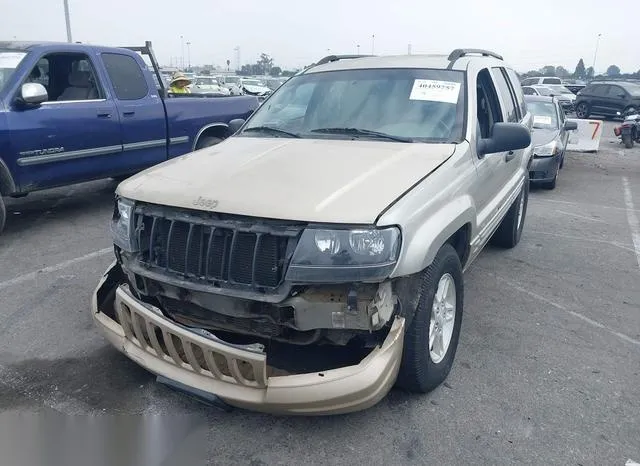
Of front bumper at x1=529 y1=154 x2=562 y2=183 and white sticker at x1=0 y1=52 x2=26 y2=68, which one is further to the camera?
front bumper at x1=529 y1=154 x2=562 y2=183

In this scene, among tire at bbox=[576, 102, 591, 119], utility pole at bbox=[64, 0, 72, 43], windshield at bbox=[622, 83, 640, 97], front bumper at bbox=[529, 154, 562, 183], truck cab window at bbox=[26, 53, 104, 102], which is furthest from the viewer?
tire at bbox=[576, 102, 591, 119]

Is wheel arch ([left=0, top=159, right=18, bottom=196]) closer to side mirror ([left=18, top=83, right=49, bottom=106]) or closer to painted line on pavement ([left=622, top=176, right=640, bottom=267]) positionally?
side mirror ([left=18, top=83, right=49, bottom=106])

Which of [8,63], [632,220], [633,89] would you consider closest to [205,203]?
[8,63]

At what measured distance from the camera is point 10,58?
600 cm

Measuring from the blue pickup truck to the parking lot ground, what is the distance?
2.73ft

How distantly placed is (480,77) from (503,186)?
3.17 ft

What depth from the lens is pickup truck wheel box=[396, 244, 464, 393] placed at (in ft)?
9.52

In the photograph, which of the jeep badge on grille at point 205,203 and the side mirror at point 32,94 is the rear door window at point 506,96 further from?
the side mirror at point 32,94

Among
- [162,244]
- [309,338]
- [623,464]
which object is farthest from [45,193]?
[623,464]

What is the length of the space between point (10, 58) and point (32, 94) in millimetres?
751

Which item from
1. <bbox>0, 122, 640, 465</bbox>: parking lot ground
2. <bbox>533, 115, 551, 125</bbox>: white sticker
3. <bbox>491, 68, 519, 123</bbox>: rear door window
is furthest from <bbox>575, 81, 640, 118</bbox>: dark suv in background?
<bbox>491, 68, 519, 123</bbox>: rear door window

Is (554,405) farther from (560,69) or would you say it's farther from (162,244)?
(560,69)

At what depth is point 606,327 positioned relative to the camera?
4250 mm

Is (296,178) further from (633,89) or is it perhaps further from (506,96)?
(633,89)
